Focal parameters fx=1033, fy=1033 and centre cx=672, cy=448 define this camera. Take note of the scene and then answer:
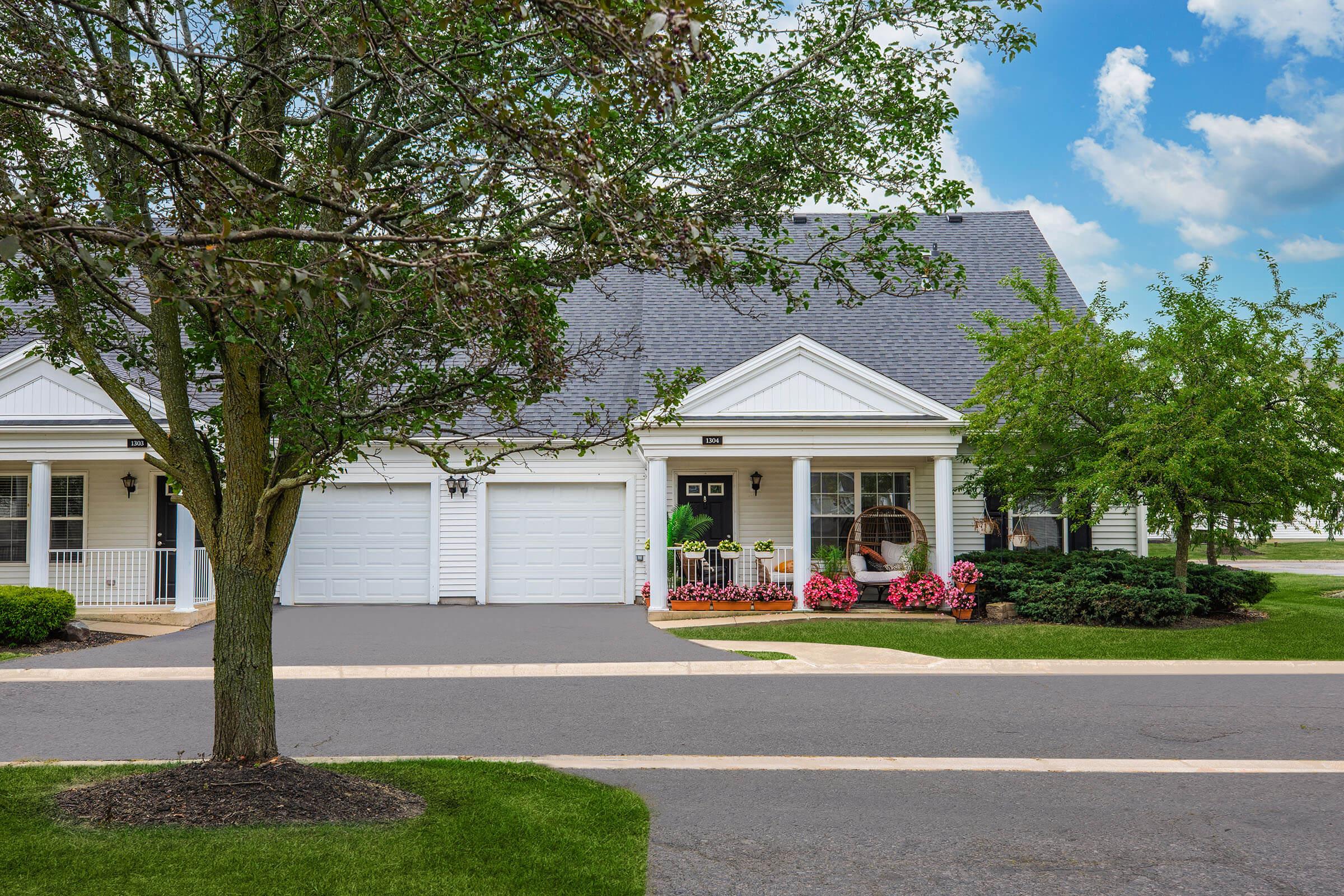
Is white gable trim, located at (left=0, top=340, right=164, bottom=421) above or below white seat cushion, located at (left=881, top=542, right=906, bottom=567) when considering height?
above

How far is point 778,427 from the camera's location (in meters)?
17.2

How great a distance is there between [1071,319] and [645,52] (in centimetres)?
1469

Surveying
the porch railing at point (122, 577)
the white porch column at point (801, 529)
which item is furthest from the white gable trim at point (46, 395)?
the white porch column at point (801, 529)

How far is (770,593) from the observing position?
17.3 m

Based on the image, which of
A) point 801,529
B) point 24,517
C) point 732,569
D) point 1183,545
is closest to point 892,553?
point 801,529

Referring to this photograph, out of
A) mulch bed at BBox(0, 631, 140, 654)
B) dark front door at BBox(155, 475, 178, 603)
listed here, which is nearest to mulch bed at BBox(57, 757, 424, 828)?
mulch bed at BBox(0, 631, 140, 654)

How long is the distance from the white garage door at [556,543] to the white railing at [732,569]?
1791mm

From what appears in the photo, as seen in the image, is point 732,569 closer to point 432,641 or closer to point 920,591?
point 920,591

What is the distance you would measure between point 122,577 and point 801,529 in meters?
12.2

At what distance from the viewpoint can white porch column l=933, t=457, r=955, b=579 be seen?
17.1 metres

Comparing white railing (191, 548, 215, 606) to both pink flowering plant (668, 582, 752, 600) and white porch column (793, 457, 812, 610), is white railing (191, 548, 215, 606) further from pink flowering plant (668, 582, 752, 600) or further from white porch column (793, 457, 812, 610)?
white porch column (793, 457, 812, 610)

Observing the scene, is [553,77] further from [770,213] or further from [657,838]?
[657,838]

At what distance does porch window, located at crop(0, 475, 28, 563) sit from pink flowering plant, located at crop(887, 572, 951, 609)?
15.5 metres

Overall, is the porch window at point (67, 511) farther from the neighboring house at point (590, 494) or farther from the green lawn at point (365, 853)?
the green lawn at point (365, 853)
